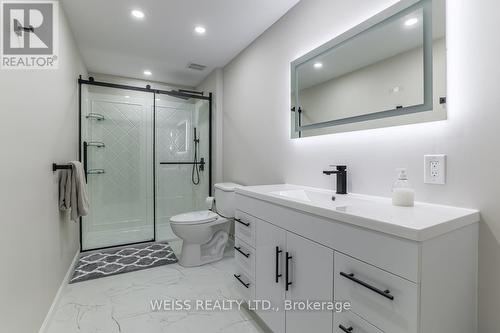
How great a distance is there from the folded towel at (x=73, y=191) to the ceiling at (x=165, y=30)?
133cm

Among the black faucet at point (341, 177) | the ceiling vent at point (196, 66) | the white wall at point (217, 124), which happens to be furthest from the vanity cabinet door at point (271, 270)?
the ceiling vent at point (196, 66)

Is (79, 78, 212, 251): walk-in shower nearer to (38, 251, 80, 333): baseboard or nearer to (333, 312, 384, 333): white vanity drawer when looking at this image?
(38, 251, 80, 333): baseboard

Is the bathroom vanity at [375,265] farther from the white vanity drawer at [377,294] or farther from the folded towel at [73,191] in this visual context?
the folded towel at [73,191]

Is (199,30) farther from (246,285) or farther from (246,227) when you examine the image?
(246,285)

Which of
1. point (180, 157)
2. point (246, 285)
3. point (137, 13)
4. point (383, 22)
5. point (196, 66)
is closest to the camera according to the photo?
point (383, 22)

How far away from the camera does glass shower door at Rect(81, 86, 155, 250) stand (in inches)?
119

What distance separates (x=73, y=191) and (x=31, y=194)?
1.82 feet

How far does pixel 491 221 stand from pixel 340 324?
2.35 feet

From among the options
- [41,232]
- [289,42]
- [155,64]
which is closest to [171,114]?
[155,64]

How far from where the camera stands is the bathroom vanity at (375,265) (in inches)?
30.0

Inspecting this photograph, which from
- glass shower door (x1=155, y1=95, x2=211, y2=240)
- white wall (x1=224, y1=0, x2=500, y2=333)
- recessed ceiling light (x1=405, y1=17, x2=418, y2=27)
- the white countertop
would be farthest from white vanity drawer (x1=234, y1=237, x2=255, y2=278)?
glass shower door (x1=155, y1=95, x2=211, y2=240)

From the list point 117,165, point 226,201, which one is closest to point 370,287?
point 226,201

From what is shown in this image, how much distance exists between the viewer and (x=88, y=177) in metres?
2.99

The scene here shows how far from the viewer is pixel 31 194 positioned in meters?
1.36
